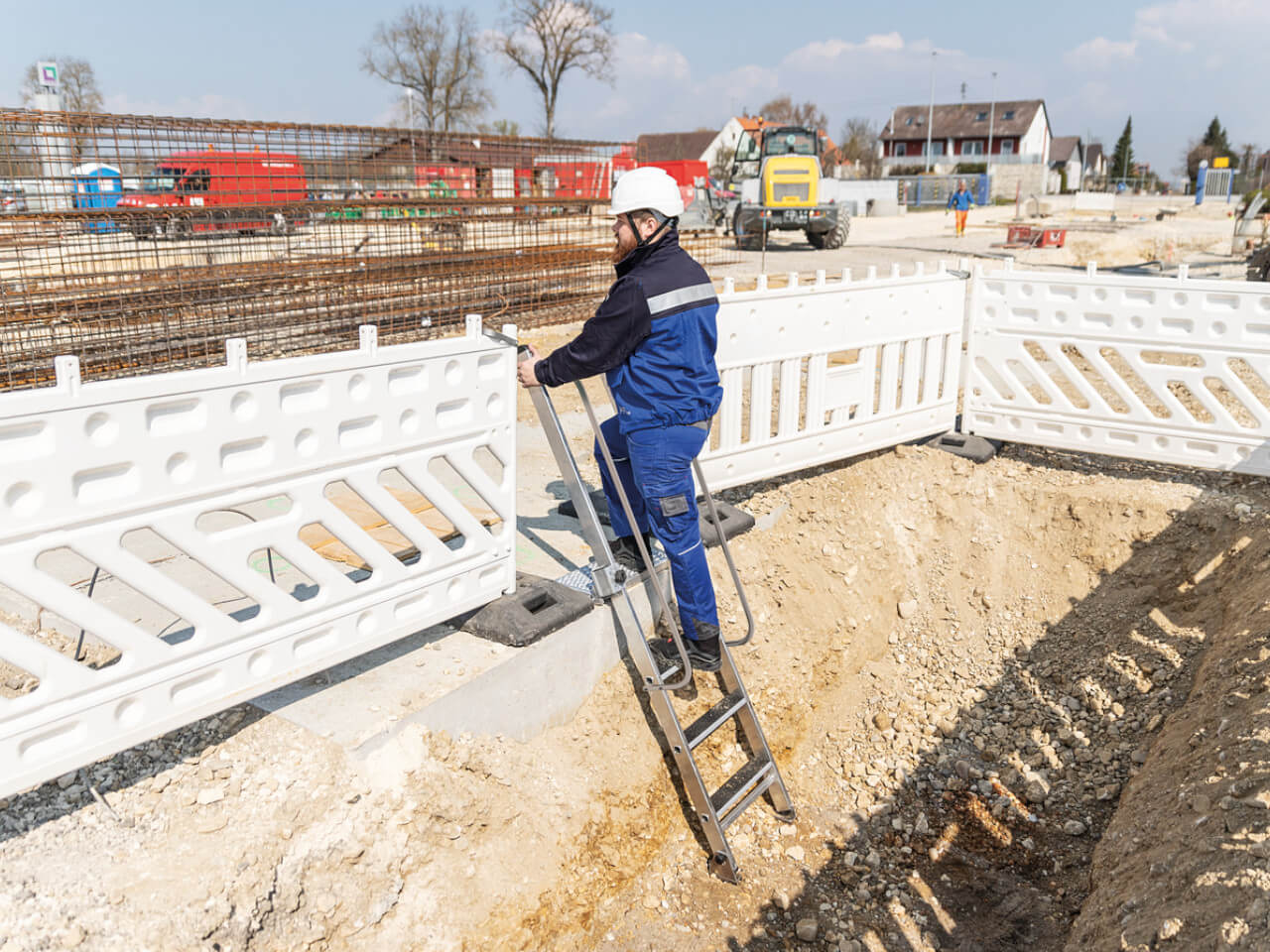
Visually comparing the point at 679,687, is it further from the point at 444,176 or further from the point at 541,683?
the point at 444,176

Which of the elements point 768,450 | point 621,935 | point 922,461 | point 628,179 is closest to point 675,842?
point 621,935

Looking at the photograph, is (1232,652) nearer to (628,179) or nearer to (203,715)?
(628,179)

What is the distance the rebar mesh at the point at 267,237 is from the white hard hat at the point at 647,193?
6.38 meters

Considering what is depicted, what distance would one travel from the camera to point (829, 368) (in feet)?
21.6

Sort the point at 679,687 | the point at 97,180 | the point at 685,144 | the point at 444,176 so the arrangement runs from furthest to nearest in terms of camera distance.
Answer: the point at 685,144
the point at 444,176
the point at 97,180
the point at 679,687

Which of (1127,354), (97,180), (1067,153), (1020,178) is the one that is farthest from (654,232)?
(1067,153)

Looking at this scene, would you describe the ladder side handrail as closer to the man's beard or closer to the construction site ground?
the construction site ground

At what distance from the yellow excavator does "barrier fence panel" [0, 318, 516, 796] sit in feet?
64.8

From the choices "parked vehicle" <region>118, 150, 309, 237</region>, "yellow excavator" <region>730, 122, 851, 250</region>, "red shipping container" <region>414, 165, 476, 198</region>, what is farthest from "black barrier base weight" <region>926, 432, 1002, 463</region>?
"yellow excavator" <region>730, 122, 851, 250</region>

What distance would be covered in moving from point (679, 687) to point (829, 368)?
10.3ft

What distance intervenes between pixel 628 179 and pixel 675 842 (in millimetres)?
3059

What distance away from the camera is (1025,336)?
693cm

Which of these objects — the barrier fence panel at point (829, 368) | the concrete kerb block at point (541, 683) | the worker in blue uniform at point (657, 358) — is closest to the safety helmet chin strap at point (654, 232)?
the worker in blue uniform at point (657, 358)

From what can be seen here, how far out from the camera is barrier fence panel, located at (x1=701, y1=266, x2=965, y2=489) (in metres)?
5.71
